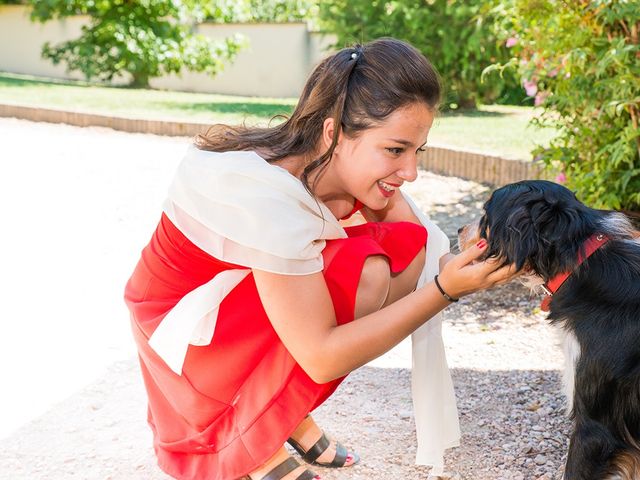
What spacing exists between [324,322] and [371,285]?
0.77 feet

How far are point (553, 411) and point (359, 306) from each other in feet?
4.04

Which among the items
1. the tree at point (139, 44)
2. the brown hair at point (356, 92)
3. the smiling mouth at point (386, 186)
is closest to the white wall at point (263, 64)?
the tree at point (139, 44)

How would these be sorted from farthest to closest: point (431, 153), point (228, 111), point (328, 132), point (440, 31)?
point (440, 31) < point (228, 111) < point (431, 153) < point (328, 132)

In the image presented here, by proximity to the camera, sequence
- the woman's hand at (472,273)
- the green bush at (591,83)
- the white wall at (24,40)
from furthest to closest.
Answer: the white wall at (24,40), the green bush at (591,83), the woman's hand at (472,273)

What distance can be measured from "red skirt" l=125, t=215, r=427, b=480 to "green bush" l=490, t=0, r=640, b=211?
5.82 ft

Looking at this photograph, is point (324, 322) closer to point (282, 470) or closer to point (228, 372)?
point (228, 372)

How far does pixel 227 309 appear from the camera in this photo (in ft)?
9.39

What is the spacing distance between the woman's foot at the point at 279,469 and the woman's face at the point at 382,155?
91 centimetres

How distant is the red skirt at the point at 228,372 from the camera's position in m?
2.79

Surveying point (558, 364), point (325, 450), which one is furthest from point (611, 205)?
point (325, 450)

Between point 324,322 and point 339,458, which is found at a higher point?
point 324,322

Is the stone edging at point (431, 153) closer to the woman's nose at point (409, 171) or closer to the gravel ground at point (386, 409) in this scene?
the gravel ground at point (386, 409)

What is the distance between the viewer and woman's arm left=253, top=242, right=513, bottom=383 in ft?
8.68

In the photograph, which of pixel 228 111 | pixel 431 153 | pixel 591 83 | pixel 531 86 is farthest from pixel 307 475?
pixel 228 111
